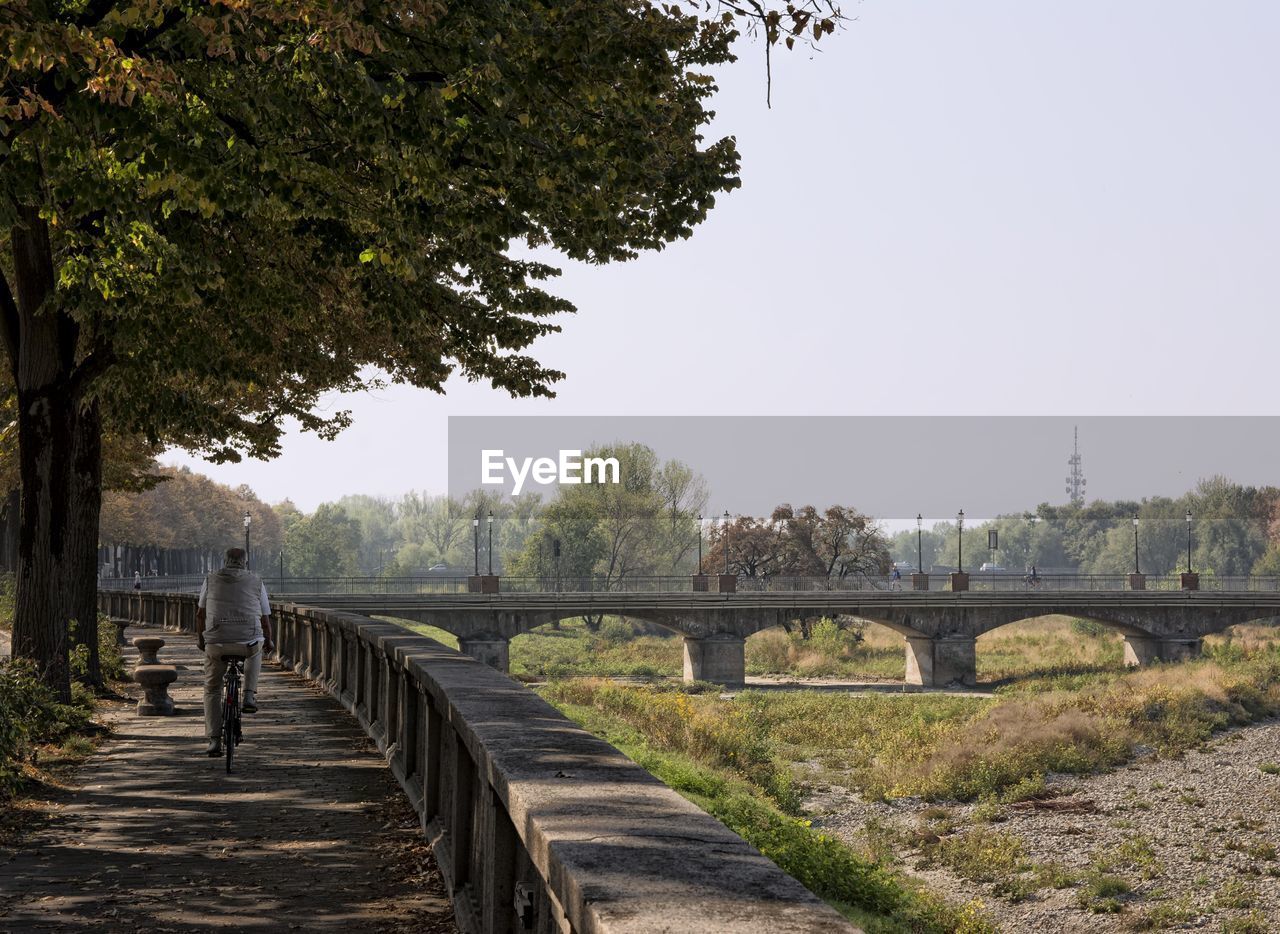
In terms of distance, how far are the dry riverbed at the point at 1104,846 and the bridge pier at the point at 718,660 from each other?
25527 mm

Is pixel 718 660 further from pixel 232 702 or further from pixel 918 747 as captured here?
pixel 232 702

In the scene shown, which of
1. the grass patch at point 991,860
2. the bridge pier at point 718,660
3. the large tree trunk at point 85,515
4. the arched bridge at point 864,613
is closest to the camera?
the large tree trunk at point 85,515

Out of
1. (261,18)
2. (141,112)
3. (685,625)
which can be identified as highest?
(261,18)

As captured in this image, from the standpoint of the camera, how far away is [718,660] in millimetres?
65938

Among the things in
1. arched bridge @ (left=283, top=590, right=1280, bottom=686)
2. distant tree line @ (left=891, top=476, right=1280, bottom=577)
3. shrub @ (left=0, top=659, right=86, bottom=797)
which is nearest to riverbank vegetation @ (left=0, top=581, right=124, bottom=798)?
shrub @ (left=0, top=659, right=86, bottom=797)

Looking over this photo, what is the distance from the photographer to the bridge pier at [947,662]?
67375 millimetres

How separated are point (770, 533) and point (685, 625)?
2386 centimetres

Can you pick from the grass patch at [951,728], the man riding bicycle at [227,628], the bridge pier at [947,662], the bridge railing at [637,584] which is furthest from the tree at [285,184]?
the bridge pier at [947,662]

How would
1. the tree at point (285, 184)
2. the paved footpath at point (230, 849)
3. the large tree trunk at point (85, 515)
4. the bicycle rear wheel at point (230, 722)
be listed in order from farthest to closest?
the large tree trunk at point (85, 515) < the bicycle rear wheel at point (230, 722) < the tree at point (285, 184) < the paved footpath at point (230, 849)

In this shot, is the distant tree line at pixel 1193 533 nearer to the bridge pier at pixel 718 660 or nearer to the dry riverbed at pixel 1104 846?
the bridge pier at pixel 718 660

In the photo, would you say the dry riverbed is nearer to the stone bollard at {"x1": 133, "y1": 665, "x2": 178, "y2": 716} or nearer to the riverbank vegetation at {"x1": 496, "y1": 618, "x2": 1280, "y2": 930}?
the riverbank vegetation at {"x1": 496, "y1": 618, "x2": 1280, "y2": 930}

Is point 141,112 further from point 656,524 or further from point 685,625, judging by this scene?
point 656,524

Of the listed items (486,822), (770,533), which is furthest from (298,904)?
(770,533)

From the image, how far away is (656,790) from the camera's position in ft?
15.1
